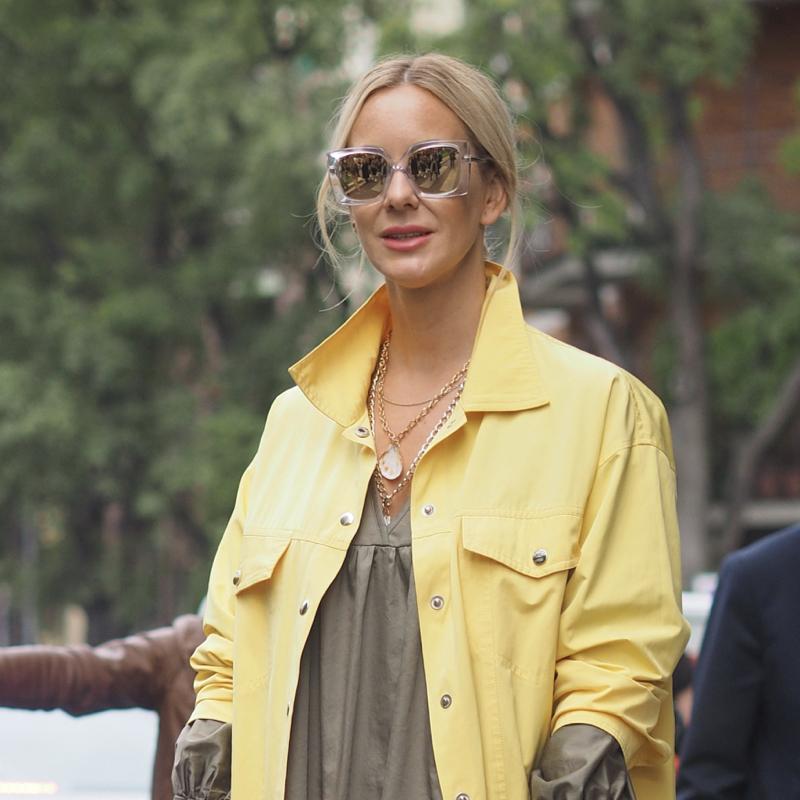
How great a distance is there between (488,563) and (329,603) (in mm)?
304

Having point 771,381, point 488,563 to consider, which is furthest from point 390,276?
point 771,381

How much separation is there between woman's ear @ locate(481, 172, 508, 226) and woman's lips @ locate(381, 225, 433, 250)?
15cm

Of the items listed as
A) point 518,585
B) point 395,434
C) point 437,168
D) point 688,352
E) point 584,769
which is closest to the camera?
point 584,769

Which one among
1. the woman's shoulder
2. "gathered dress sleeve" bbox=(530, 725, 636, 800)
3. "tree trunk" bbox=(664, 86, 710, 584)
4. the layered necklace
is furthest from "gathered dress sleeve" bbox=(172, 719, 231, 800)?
Result: "tree trunk" bbox=(664, 86, 710, 584)

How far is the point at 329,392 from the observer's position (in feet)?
8.20

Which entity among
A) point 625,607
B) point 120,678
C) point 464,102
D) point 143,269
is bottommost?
point 120,678

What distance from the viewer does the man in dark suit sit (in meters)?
2.69

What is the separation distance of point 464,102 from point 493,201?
19cm

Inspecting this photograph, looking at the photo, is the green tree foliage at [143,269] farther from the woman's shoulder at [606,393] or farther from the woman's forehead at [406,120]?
the woman's shoulder at [606,393]

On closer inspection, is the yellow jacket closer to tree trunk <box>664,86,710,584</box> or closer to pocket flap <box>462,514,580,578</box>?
pocket flap <box>462,514,580,578</box>

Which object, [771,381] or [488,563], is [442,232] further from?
[771,381]

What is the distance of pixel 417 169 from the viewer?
233cm

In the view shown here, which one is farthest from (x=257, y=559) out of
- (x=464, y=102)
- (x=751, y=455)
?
(x=751, y=455)

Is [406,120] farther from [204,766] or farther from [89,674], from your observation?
[89,674]
